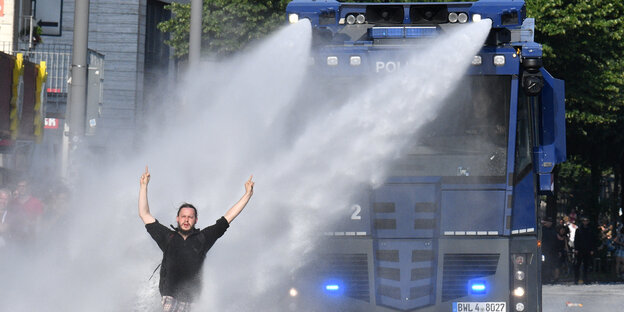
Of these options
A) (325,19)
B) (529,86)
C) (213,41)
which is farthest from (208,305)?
(213,41)

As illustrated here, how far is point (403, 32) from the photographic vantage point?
33.1 ft

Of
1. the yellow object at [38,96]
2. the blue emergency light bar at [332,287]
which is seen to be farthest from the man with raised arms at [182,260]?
the yellow object at [38,96]

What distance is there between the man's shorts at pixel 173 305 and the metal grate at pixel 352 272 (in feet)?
6.87

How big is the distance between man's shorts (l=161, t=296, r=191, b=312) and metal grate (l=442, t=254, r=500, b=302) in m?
2.78

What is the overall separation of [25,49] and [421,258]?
16.8 meters

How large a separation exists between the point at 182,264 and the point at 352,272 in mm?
2234

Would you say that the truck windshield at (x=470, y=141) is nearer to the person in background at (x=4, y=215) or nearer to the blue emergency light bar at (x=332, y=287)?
the blue emergency light bar at (x=332, y=287)

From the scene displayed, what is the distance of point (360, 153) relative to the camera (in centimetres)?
1017

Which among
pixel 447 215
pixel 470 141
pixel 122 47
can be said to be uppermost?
pixel 122 47

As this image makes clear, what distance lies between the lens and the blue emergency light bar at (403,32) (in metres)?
10.1

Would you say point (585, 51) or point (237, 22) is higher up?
point (237, 22)

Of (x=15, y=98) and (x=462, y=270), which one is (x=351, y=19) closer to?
(x=462, y=270)

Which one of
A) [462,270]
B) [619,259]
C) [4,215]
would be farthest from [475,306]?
[619,259]

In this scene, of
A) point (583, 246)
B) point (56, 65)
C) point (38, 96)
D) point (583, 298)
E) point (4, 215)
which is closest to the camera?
point (4, 215)
